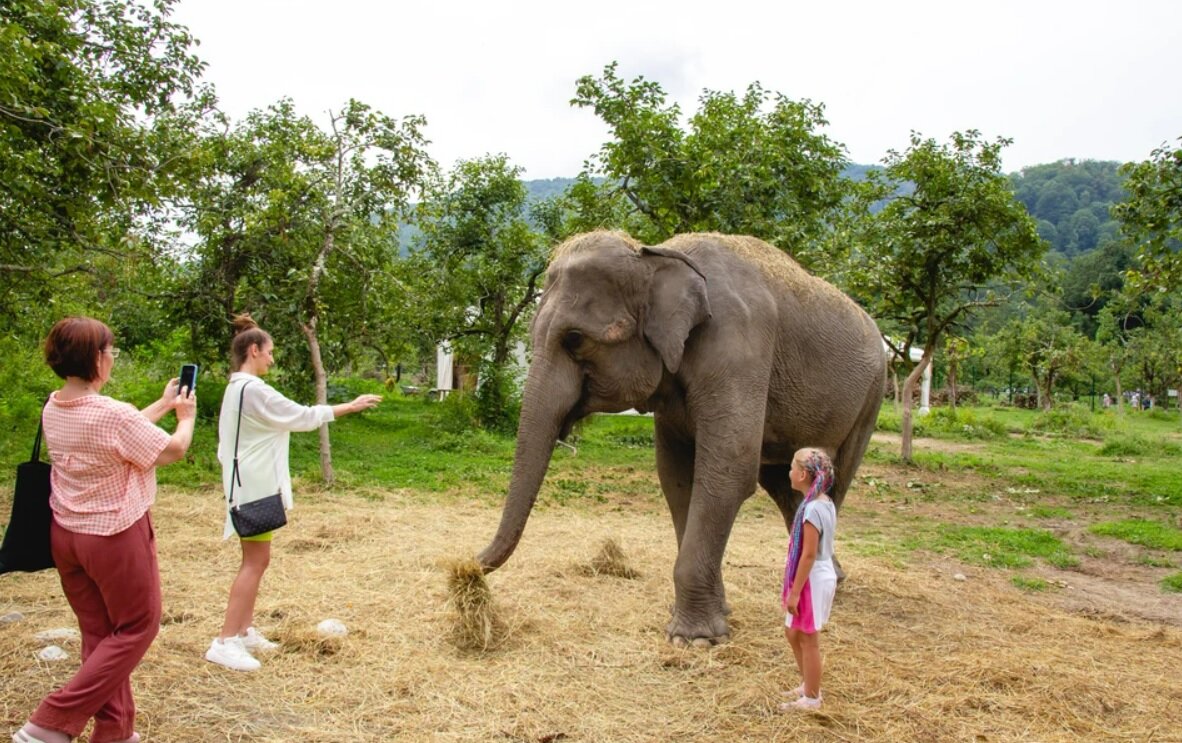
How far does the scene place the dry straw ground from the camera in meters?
4.12

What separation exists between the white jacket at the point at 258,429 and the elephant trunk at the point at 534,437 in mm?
1108

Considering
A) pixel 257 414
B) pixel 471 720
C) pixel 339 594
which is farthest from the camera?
pixel 339 594

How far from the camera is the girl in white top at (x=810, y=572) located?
4.23 metres

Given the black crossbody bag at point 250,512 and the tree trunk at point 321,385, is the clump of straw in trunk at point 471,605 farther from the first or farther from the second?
the tree trunk at point 321,385

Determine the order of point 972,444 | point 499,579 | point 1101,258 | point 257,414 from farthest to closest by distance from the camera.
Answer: point 1101,258, point 972,444, point 499,579, point 257,414

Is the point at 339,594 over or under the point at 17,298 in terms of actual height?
under

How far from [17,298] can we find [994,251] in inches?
567

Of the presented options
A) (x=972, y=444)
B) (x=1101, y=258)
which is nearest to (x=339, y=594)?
(x=972, y=444)

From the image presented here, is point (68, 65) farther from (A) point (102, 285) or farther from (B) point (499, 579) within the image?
(A) point (102, 285)

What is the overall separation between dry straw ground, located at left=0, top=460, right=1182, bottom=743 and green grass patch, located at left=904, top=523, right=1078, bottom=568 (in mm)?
930

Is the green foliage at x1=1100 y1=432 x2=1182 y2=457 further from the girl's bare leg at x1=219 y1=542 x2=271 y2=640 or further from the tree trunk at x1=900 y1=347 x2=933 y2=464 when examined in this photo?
the girl's bare leg at x1=219 y1=542 x2=271 y2=640

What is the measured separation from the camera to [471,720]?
4.10m

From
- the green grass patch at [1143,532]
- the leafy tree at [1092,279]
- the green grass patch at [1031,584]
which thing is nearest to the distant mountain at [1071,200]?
the leafy tree at [1092,279]

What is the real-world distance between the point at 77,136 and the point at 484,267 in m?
11.3
